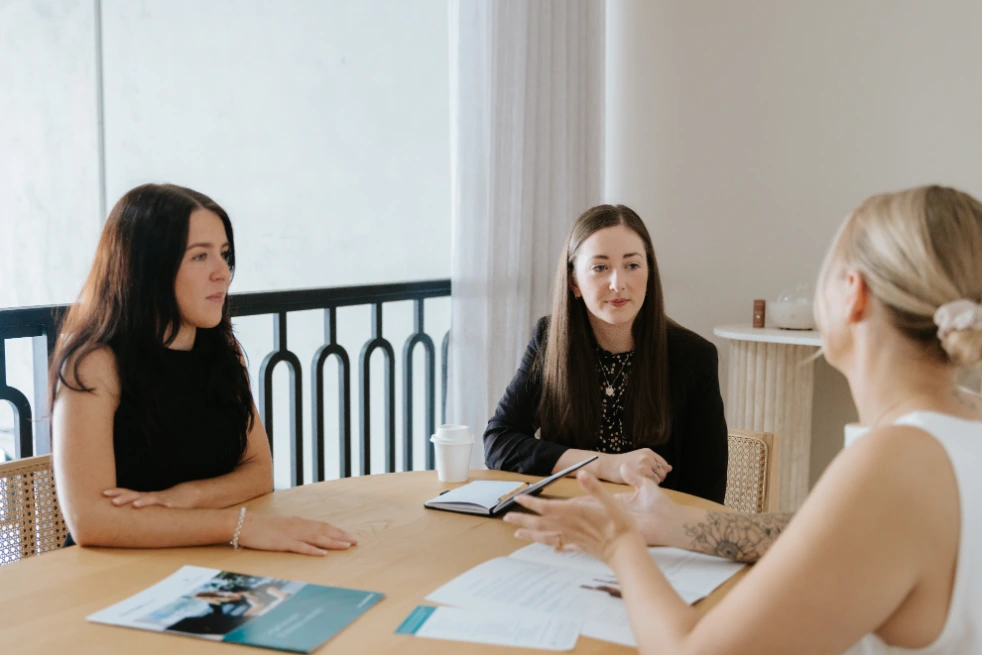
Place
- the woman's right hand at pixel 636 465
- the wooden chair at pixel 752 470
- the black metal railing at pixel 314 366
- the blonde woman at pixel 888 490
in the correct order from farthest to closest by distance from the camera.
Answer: the black metal railing at pixel 314 366 → the wooden chair at pixel 752 470 → the woman's right hand at pixel 636 465 → the blonde woman at pixel 888 490

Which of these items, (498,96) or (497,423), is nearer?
Answer: (497,423)

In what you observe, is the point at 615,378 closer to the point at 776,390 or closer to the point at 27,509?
the point at 27,509

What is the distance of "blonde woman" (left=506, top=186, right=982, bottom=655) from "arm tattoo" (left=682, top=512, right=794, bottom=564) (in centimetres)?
36

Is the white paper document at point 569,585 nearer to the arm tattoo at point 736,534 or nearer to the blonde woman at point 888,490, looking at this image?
the arm tattoo at point 736,534

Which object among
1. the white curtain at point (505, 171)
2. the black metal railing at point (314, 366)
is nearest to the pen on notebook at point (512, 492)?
the black metal railing at point (314, 366)

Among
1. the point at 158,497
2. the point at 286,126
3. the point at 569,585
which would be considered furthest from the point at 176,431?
the point at 286,126

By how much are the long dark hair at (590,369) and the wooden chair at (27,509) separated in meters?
1.02

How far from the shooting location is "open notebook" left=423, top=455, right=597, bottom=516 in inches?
61.2

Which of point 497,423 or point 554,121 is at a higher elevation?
point 554,121

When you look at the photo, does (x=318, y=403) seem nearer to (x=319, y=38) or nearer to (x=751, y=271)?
(x=751, y=271)

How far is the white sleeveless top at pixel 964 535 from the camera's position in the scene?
0.85 metres

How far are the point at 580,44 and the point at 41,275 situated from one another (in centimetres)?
350

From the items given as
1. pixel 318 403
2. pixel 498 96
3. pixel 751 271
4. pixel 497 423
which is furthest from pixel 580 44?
pixel 497 423

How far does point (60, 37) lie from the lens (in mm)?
Result: 5000
